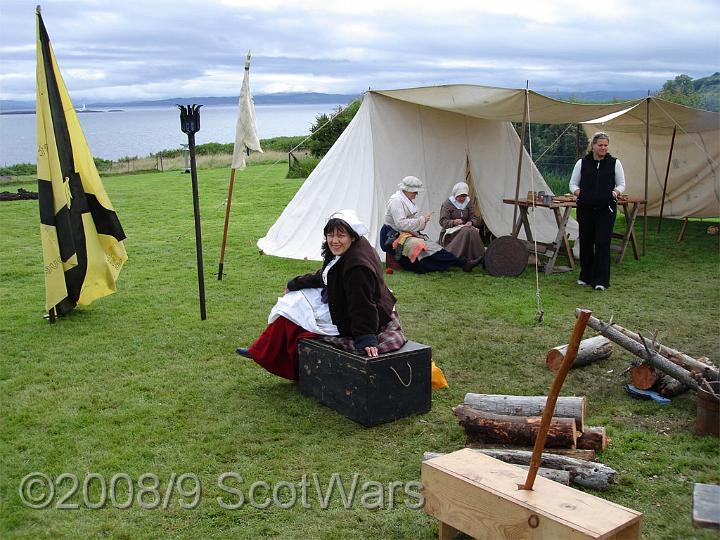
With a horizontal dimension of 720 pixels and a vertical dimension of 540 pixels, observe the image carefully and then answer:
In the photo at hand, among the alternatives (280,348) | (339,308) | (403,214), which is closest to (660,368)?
(339,308)

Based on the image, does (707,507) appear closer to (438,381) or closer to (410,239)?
(438,381)

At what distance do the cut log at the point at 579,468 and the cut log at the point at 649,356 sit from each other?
37.7 inches

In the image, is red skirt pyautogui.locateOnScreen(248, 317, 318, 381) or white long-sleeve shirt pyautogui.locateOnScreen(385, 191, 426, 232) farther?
white long-sleeve shirt pyautogui.locateOnScreen(385, 191, 426, 232)

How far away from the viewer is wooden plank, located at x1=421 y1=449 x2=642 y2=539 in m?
2.47

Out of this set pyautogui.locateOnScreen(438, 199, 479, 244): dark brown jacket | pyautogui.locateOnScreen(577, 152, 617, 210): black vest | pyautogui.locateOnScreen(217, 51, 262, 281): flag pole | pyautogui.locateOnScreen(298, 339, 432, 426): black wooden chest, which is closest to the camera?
pyautogui.locateOnScreen(298, 339, 432, 426): black wooden chest

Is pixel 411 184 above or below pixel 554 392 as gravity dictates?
above

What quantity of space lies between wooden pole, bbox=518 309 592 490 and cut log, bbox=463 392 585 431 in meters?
1.33

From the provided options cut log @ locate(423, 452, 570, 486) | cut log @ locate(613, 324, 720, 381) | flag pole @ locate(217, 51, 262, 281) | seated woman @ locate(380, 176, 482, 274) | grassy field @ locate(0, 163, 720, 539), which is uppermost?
flag pole @ locate(217, 51, 262, 281)

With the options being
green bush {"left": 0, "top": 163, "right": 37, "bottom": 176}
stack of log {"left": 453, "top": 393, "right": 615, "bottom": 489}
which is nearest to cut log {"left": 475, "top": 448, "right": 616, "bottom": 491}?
stack of log {"left": 453, "top": 393, "right": 615, "bottom": 489}

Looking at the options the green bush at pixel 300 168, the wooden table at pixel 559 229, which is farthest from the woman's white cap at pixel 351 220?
the green bush at pixel 300 168

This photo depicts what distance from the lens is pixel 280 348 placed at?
4688 millimetres

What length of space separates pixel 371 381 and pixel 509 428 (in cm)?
78

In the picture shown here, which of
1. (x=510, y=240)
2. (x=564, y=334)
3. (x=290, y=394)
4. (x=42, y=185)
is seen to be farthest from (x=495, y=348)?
(x=42, y=185)

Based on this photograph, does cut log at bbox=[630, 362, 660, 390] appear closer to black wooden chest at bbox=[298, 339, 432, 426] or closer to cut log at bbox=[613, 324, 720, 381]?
cut log at bbox=[613, 324, 720, 381]
